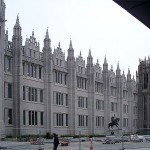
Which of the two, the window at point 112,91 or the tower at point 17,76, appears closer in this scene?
the tower at point 17,76

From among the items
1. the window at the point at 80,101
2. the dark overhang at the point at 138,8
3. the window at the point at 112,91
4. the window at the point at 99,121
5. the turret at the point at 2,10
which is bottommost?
the window at the point at 99,121

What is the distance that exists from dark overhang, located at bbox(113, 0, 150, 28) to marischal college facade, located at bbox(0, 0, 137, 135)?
146ft

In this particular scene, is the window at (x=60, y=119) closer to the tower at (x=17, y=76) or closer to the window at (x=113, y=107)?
the tower at (x=17, y=76)

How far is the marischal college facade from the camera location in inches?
2282

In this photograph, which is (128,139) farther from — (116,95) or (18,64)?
(116,95)

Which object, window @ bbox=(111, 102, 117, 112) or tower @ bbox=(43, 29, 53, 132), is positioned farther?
window @ bbox=(111, 102, 117, 112)

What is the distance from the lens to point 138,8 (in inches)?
276

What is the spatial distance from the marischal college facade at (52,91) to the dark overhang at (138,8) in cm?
4436

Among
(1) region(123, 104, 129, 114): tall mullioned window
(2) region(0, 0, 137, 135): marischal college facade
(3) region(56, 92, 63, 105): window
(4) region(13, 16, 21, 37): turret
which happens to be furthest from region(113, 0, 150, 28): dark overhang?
(1) region(123, 104, 129, 114): tall mullioned window

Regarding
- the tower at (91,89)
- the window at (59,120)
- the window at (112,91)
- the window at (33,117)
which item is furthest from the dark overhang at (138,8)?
the window at (112,91)

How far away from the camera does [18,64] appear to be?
192 ft

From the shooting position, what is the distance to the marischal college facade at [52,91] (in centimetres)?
5797

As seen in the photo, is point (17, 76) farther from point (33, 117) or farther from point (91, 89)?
point (91, 89)

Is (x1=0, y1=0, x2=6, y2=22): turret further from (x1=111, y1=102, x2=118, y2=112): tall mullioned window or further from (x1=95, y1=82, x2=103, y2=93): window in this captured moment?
(x1=111, y1=102, x2=118, y2=112): tall mullioned window
